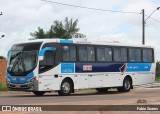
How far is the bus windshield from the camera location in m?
26.8

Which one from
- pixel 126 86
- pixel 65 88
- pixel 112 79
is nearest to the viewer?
pixel 65 88

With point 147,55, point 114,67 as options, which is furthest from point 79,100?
point 147,55

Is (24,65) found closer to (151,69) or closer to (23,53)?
(23,53)

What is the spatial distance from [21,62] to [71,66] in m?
3.03

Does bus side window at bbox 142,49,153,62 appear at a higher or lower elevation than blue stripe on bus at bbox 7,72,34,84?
higher

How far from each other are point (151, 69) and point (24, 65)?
11.8 m

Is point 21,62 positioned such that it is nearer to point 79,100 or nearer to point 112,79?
point 79,100

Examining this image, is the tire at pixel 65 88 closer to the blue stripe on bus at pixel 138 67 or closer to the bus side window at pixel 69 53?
the bus side window at pixel 69 53

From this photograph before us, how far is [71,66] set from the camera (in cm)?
2858

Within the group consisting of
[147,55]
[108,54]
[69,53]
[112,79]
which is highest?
[147,55]

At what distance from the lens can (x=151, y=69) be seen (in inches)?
1407

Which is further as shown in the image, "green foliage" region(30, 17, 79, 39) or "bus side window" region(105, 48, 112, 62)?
"green foliage" region(30, 17, 79, 39)

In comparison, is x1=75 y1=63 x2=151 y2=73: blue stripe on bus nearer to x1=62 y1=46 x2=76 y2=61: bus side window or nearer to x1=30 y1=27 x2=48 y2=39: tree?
x1=62 y1=46 x2=76 y2=61: bus side window

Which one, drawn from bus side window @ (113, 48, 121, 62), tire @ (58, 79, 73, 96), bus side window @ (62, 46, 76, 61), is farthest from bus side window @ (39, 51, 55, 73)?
bus side window @ (113, 48, 121, 62)
